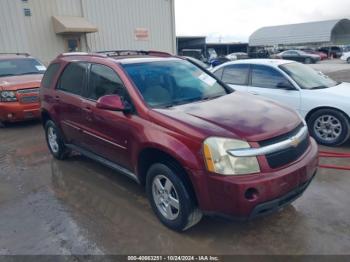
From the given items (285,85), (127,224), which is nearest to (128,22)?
(285,85)

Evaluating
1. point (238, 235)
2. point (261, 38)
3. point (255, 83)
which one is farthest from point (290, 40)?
point (238, 235)

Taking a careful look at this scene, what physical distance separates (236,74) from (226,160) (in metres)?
4.49

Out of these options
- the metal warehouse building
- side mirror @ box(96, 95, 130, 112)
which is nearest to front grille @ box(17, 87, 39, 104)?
side mirror @ box(96, 95, 130, 112)

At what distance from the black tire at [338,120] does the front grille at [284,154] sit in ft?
9.09

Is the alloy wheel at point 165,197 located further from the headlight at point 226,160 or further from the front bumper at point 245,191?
the headlight at point 226,160

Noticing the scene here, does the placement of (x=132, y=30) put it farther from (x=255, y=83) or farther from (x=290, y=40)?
(x=290, y=40)

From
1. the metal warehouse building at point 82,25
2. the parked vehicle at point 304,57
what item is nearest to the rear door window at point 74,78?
the metal warehouse building at point 82,25

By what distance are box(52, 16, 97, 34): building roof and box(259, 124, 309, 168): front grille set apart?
14.1 m

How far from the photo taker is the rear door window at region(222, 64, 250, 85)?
6.71 m

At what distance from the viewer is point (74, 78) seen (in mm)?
4594

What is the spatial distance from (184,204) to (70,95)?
2512mm

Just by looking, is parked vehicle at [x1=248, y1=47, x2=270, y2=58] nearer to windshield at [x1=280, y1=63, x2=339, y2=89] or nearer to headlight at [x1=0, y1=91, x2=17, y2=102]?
windshield at [x1=280, y1=63, x2=339, y2=89]

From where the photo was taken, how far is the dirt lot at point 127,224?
3.04m

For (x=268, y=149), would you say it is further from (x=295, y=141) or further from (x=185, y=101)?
(x=185, y=101)
